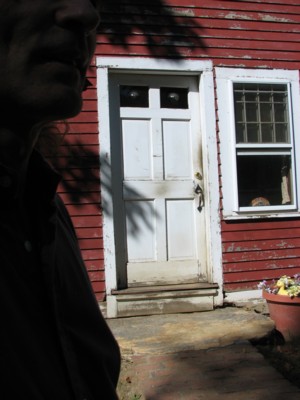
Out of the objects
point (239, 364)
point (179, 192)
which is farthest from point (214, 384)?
point (179, 192)

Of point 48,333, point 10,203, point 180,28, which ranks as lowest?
point 48,333

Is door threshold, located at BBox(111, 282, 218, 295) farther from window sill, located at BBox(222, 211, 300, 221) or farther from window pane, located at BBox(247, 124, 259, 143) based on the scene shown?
window pane, located at BBox(247, 124, 259, 143)

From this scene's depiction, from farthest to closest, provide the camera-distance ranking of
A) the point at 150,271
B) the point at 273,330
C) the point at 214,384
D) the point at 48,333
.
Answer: the point at 150,271, the point at 273,330, the point at 214,384, the point at 48,333

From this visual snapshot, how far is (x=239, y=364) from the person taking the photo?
3516 mm

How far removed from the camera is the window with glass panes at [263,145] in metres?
5.25

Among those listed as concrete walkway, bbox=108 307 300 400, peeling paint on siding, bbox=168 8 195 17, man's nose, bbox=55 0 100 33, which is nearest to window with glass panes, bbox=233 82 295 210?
peeling paint on siding, bbox=168 8 195 17

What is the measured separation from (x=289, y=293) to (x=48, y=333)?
148 inches

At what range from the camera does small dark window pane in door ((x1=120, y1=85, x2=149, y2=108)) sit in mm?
5090

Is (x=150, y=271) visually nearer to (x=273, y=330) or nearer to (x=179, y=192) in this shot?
(x=179, y=192)

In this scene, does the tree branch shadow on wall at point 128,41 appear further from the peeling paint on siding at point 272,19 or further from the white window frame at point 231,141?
the peeling paint on siding at point 272,19

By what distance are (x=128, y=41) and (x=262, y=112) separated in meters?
1.77

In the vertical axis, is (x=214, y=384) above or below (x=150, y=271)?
below

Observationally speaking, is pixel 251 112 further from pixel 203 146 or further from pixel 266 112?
pixel 203 146

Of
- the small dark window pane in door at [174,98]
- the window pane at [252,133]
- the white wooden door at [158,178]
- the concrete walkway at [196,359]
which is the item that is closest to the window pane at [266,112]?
the window pane at [252,133]
